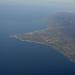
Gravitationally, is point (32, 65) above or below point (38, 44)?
below

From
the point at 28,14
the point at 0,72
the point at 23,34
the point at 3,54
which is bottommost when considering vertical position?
the point at 0,72

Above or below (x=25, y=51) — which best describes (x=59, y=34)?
above

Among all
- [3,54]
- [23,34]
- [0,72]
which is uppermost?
[23,34]

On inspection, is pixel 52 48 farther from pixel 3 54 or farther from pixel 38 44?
pixel 3 54

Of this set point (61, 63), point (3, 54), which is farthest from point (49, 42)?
point (3, 54)

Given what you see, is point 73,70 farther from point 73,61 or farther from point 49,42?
point 49,42

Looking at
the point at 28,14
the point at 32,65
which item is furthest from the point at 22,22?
the point at 32,65
